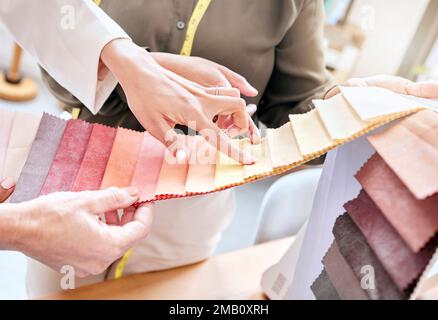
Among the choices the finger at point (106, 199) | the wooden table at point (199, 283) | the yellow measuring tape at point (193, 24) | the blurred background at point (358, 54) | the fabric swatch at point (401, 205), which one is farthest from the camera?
the blurred background at point (358, 54)

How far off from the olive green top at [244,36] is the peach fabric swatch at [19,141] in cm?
12

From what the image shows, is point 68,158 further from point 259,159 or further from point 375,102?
point 375,102

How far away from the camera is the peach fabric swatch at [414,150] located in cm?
38

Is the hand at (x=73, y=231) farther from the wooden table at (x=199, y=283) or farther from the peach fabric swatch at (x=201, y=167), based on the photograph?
the wooden table at (x=199, y=283)

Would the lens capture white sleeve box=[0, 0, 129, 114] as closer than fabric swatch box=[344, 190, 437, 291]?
No

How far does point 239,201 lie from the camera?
6.27ft

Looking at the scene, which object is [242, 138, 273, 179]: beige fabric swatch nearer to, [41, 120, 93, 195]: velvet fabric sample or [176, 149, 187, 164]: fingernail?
[176, 149, 187, 164]: fingernail

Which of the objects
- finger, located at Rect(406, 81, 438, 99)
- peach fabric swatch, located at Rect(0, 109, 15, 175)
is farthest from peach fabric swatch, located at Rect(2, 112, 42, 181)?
finger, located at Rect(406, 81, 438, 99)

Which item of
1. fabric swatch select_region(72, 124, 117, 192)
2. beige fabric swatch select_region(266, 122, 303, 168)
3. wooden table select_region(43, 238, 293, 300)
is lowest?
wooden table select_region(43, 238, 293, 300)

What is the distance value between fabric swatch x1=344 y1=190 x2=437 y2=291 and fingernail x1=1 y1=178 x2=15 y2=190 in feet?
1.34

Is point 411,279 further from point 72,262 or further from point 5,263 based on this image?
point 5,263

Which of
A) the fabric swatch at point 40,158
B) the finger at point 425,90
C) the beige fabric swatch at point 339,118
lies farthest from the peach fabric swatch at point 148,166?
the finger at point 425,90

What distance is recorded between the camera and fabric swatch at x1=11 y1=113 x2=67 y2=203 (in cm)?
52

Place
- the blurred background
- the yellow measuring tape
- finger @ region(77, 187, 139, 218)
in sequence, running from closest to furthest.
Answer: finger @ region(77, 187, 139, 218), the yellow measuring tape, the blurred background
